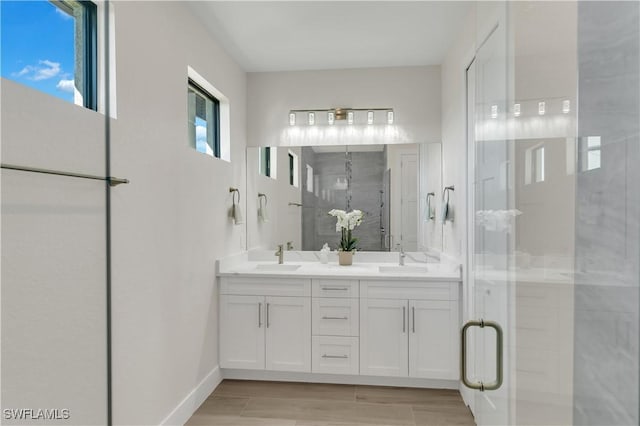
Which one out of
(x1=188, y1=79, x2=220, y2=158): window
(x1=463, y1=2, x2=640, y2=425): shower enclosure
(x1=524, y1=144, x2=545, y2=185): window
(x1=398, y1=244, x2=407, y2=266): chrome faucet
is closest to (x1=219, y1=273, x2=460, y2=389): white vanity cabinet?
(x1=398, y1=244, x2=407, y2=266): chrome faucet

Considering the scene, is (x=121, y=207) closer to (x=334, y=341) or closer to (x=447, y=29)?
(x=334, y=341)

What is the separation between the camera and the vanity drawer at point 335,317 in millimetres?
2916

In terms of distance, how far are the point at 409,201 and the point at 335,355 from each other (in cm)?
158

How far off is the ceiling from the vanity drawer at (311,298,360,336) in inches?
81.2

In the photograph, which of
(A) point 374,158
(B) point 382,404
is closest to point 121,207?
(B) point 382,404

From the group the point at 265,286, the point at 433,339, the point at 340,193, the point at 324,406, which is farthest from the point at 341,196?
the point at 324,406

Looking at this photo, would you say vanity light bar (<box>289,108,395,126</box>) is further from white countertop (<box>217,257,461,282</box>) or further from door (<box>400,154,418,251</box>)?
white countertop (<box>217,257,461,282</box>)

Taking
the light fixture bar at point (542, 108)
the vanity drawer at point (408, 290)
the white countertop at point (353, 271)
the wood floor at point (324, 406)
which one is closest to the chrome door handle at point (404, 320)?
the vanity drawer at point (408, 290)

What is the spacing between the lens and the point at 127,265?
1796 mm

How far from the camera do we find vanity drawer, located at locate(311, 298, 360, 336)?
292 cm

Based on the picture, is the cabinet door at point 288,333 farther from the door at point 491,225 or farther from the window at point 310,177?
the door at point 491,225

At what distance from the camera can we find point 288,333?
297 cm

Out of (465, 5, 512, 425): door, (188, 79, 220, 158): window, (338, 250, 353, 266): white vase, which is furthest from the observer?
(338, 250, 353, 266): white vase

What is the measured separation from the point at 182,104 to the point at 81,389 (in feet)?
5.46
